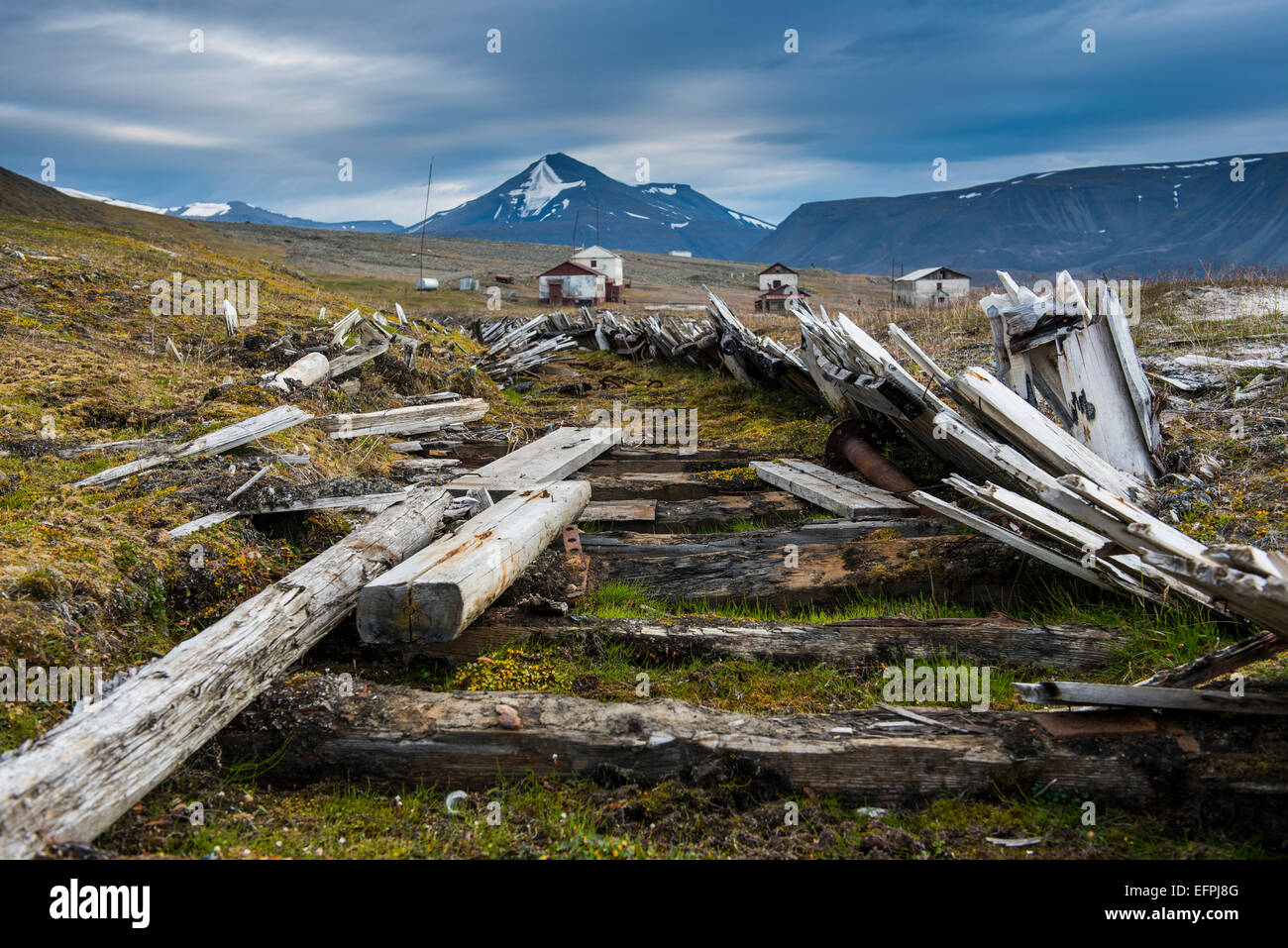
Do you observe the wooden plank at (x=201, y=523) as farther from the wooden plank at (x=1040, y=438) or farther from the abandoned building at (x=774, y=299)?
the abandoned building at (x=774, y=299)

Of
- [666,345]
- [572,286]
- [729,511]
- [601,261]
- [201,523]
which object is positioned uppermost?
[601,261]

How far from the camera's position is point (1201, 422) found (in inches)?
278

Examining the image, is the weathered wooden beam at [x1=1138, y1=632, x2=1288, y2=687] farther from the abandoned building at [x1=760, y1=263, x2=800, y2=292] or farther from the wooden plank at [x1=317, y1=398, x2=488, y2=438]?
the abandoned building at [x1=760, y1=263, x2=800, y2=292]

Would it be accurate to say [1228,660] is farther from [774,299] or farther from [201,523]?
[774,299]

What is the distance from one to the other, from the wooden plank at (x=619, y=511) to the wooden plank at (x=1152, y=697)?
401cm

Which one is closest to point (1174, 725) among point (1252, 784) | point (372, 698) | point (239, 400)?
point (1252, 784)

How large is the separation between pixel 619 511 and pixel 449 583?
3.19 m

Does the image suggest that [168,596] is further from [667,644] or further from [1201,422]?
[1201,422]

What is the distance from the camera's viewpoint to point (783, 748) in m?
3.30

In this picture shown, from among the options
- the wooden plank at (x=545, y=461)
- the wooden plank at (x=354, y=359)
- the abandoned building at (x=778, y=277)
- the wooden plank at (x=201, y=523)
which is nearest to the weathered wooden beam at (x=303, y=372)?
the wooden plank at (x=354, y=359)

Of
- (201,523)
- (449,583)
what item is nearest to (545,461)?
(201,523)

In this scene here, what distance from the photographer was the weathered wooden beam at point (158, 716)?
2.52 metres

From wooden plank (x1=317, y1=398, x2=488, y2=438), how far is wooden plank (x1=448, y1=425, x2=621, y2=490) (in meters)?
1.40
